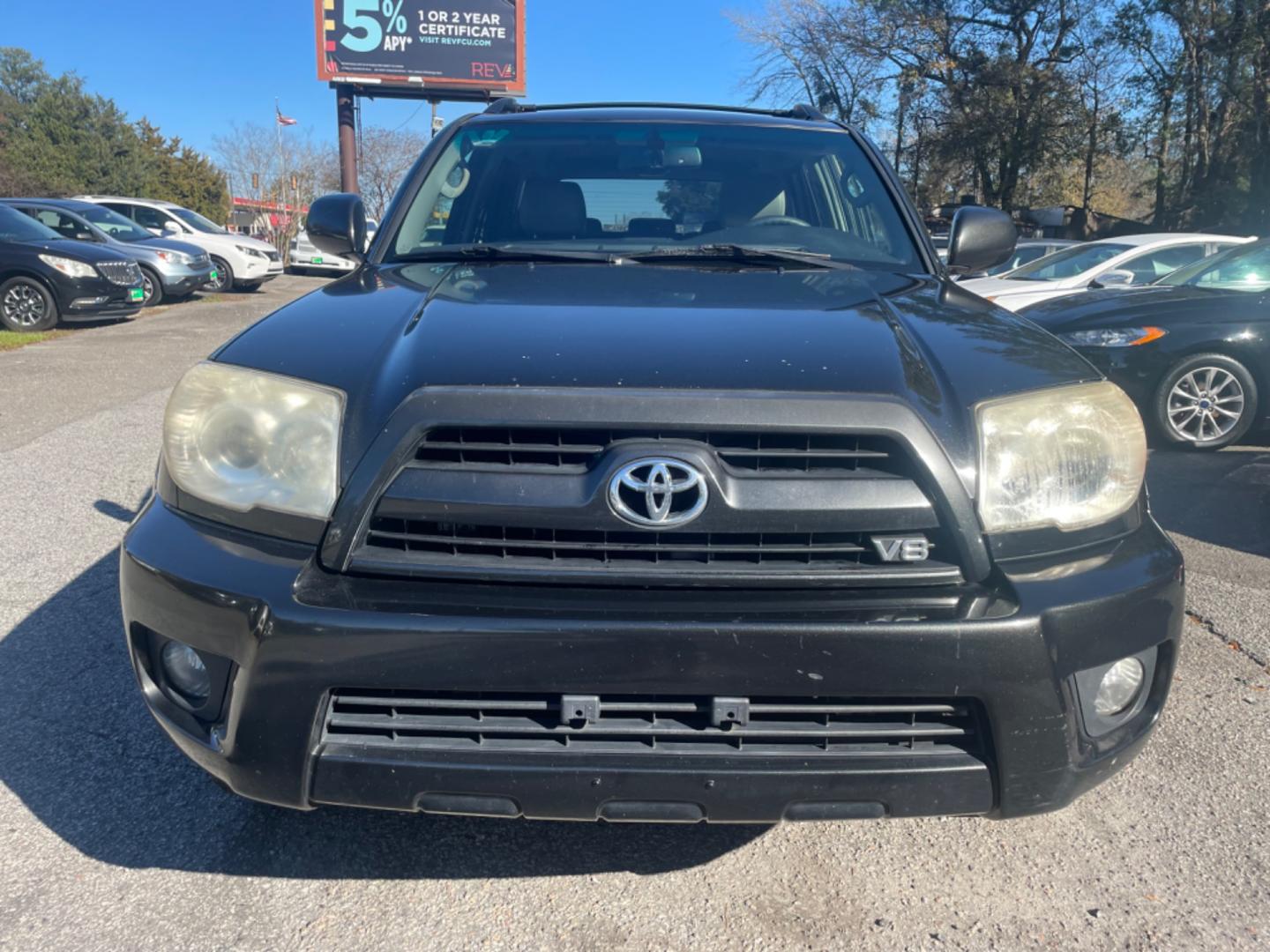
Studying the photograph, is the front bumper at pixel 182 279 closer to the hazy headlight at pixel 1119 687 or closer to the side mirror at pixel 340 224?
the side mirror at pixel 340 224

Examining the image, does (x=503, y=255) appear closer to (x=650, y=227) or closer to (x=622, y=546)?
(x=650, y=227)

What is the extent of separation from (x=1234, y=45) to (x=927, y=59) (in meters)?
7.52

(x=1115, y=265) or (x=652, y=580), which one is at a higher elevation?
(x=1115, y=265)

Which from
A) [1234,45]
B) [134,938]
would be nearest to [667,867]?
[134,938]

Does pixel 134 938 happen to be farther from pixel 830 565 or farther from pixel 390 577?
pixel 830 565

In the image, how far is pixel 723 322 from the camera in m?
2.18

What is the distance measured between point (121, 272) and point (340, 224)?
11.2 meters

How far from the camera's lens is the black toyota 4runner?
176 cm

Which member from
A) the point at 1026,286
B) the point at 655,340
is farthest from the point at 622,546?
the point at 1026,286

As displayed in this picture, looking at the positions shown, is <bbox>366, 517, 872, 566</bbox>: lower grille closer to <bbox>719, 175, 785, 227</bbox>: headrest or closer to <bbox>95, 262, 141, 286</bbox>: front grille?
<bbox>719, 175, 785, 227</bbox>: headrest

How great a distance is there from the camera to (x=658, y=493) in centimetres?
180

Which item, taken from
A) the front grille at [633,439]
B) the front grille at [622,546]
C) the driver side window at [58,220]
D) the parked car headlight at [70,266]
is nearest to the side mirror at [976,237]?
the front grille at [633,439]

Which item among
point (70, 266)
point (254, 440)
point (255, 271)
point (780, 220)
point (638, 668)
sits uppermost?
point (780, 220)

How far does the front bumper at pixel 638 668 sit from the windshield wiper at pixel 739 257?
1.30m
